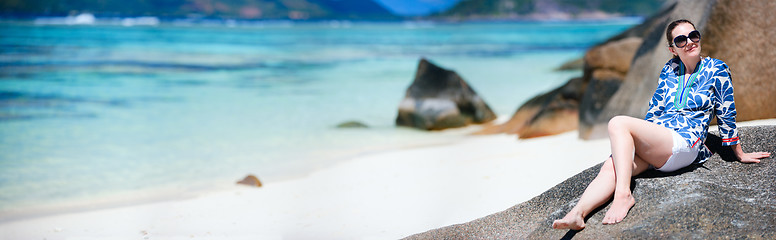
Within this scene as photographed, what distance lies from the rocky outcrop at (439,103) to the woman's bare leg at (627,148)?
6.35 m

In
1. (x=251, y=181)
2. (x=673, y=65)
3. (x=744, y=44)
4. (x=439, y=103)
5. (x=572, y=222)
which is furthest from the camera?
(x=439, y=103)

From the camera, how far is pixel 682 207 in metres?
2.63

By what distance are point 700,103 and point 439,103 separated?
253 inches

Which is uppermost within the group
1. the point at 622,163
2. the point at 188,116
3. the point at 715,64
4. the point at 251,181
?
the point at 188,116

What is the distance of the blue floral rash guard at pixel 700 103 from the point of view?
288 cm

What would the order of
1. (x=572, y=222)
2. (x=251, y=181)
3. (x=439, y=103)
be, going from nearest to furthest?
(x=572, y=222) → (x=251, y=181) → (x=439, y=103)

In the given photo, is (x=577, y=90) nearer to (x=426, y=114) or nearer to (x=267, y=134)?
(x=426, y=114)

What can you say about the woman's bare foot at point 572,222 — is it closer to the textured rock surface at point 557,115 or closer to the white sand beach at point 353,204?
the white sand beach at point 353,204

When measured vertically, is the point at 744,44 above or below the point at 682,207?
above

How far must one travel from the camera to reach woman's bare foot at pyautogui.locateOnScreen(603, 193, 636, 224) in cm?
269

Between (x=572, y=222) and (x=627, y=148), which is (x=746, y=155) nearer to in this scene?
(x=627, y=148)

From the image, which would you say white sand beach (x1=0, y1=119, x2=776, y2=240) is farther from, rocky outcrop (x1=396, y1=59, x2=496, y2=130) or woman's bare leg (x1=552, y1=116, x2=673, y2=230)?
rocky outcrop (x1=396, y1=59, x2=496, y2=130)

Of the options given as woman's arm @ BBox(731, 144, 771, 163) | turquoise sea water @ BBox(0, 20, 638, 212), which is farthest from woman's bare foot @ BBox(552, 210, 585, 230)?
turquoise sea water @ BBox(0, 20, 638, 212)

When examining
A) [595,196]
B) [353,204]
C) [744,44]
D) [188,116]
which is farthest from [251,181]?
[188,116]
